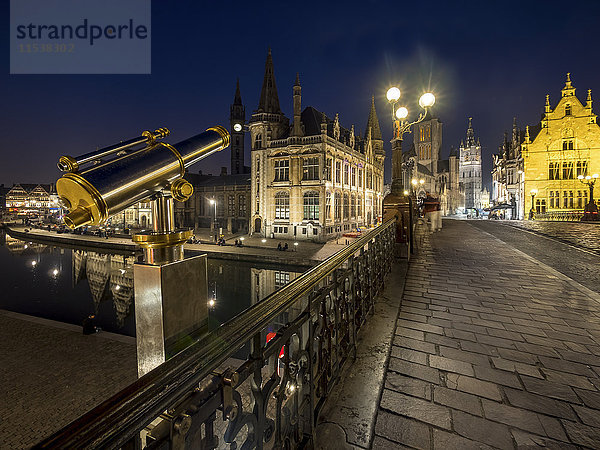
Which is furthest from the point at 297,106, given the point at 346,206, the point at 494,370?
the point at 494,370

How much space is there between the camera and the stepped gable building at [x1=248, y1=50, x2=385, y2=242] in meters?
29.0

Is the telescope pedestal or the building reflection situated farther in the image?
the building reflection

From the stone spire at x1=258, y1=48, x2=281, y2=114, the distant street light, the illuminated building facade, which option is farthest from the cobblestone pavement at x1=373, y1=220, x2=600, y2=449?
the illuminated building facade

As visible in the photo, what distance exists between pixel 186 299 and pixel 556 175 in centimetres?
4226

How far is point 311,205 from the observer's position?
97.0 ft

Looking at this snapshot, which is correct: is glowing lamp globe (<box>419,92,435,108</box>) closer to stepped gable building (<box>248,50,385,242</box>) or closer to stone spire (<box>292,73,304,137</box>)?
stepped gable building (<box>248,50,385,242</box>)

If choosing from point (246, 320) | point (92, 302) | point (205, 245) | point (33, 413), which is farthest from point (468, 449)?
point (205, 245)

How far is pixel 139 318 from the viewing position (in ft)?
4.40

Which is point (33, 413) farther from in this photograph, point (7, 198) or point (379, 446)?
point (7, 198)

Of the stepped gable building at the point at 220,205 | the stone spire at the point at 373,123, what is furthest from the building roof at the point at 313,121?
the stepped gable building at the point at 220,205

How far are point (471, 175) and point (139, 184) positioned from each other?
114 meters

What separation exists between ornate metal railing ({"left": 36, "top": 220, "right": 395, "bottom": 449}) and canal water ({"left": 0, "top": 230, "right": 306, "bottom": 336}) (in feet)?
37.6

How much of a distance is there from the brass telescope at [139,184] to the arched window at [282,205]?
2889 centimetres

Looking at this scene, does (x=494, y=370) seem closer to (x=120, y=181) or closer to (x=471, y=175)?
(x=120, y=181)
